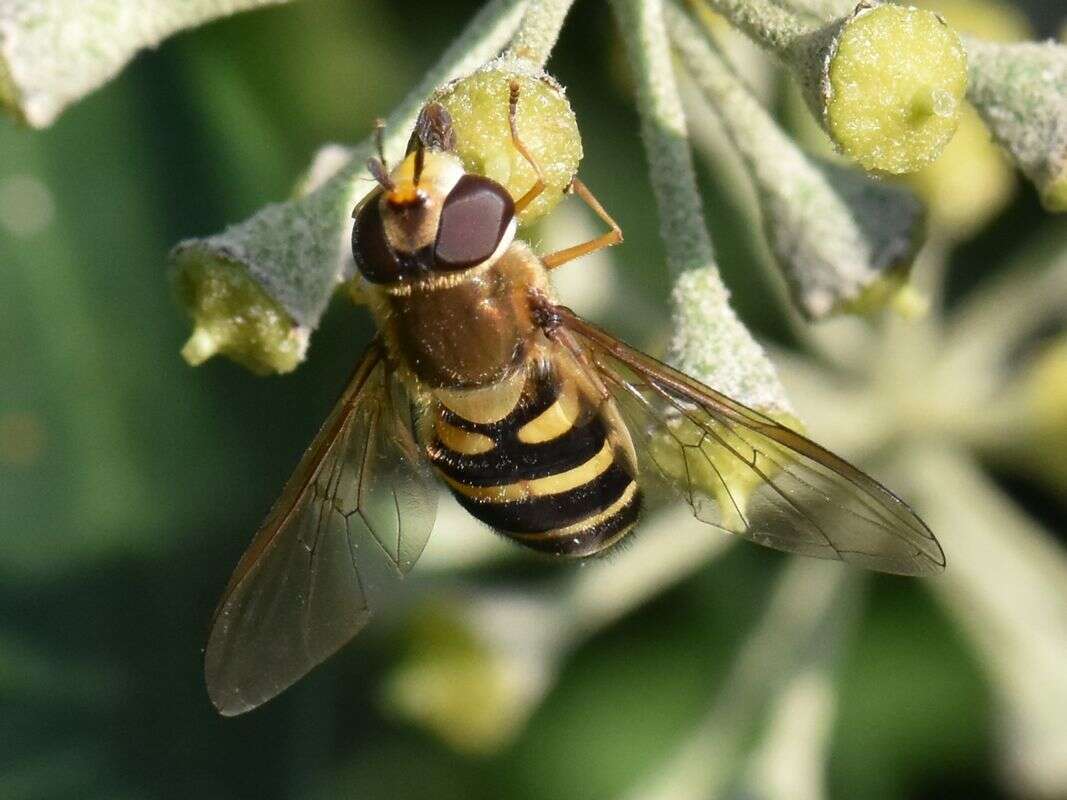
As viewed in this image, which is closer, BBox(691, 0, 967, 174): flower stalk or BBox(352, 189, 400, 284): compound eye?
BBox(691, 0, 967, 174): flower stalk

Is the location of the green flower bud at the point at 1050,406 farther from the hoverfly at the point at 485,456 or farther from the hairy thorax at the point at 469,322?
the hairy thorax at the point at 469,322

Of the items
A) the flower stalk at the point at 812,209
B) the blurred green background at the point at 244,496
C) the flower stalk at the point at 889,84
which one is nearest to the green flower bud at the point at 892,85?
the flower stalk at the point at 889,84

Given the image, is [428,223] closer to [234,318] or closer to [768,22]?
[234,318]

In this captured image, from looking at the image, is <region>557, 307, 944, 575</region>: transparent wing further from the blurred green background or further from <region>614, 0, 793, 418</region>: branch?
the blurred green background

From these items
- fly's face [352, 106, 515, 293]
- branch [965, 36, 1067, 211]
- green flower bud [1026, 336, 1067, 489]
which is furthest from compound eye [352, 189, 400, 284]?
green flower bud [1026, 336, 1067, 489]

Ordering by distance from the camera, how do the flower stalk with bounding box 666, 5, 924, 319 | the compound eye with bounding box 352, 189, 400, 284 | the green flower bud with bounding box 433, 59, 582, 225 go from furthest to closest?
the flower stalk with bounding box 666, 5, 924, 319, the compound eye with bounding box 352, 189, 400, 284, the green flower bud with bounding box 433, 59, 582, 225

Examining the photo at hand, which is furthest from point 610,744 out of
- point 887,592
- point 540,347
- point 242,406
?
point 540,347
